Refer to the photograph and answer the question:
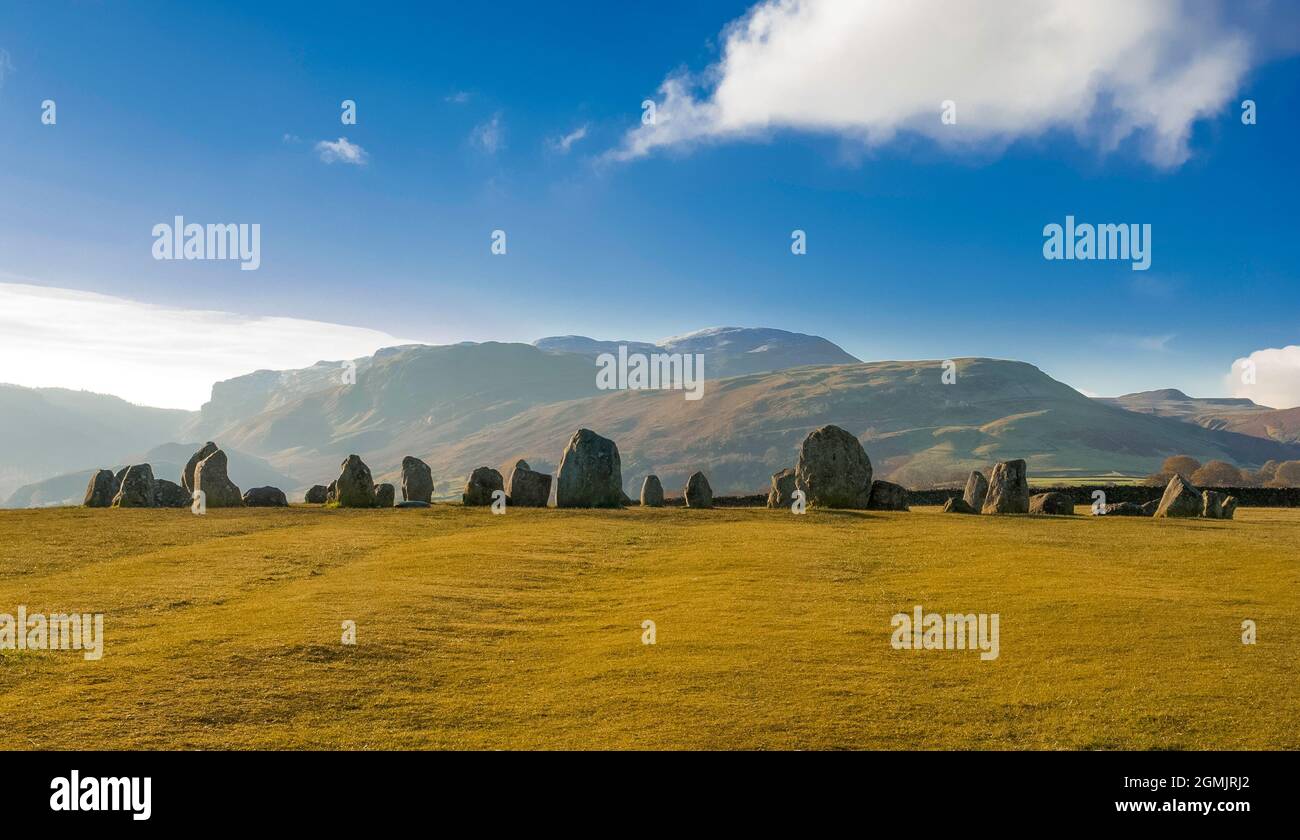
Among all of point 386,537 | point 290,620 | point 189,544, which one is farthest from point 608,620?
point 189,544

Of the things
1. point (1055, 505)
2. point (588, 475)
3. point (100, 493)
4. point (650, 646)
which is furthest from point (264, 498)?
point (1055, 505)

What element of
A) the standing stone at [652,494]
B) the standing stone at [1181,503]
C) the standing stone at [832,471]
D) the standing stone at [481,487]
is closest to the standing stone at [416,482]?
the standing stone at [481,487]

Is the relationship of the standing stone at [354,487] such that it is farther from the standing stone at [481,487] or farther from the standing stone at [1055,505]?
the standing stone at [1055,505]

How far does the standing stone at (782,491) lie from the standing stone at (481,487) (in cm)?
1478

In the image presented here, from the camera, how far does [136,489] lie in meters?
44.2

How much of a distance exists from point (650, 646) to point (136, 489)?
125 ft

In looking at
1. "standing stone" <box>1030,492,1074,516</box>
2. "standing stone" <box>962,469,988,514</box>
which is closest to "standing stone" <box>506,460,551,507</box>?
"standing stone" <box>962,469,988,514</box>

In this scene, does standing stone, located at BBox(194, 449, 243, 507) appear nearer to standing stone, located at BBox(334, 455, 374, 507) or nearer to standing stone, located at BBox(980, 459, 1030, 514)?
standing stone, located at BBox(334, 455, 374, 507)

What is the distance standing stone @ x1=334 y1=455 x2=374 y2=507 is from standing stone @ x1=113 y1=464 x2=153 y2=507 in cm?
944

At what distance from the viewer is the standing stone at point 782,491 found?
46.6m

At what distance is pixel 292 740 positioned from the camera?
37.8 feet
